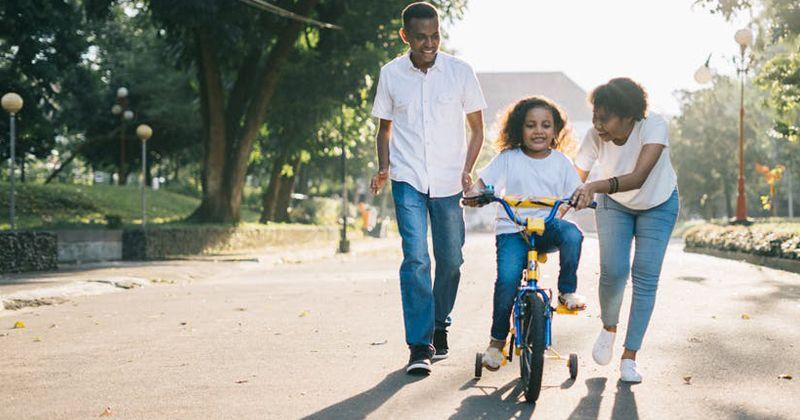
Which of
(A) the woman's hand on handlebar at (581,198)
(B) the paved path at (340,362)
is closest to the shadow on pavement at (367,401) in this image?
(B) the paved path at (340,362)

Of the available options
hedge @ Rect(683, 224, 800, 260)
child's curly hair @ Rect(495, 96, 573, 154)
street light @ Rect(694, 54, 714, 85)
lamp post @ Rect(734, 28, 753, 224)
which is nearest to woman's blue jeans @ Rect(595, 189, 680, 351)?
child's curly hair @ Rect(495, 96, 573, 154)

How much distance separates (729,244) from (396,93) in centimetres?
1994

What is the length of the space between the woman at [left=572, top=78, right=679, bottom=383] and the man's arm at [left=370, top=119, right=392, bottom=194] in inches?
45.1

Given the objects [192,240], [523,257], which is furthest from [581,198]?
[192,240]

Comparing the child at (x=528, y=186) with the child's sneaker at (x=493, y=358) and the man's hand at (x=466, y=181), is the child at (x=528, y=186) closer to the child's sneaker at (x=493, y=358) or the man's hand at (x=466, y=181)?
the child's sneaker at (x=493, y=358)

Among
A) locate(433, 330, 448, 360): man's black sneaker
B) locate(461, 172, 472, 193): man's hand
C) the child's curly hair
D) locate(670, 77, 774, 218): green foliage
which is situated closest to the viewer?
the child's curly hair

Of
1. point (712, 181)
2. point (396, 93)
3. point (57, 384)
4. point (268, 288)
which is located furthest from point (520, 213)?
point (712, 181)

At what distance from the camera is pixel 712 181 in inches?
2056

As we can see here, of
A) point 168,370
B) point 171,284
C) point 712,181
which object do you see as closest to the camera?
point 168,370

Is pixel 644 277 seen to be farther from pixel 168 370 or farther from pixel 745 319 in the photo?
pixel 745 319

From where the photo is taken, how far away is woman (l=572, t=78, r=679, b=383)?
5820 millimetres

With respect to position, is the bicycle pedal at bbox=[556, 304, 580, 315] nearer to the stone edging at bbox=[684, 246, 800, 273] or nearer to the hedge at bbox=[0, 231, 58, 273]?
the hedge at bbox=[0, 231, 58, 273]

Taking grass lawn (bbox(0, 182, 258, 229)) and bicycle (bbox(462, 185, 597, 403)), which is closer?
bicycle (bbox(462, 185, 597, 403))

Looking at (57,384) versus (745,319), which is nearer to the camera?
(57,384)
